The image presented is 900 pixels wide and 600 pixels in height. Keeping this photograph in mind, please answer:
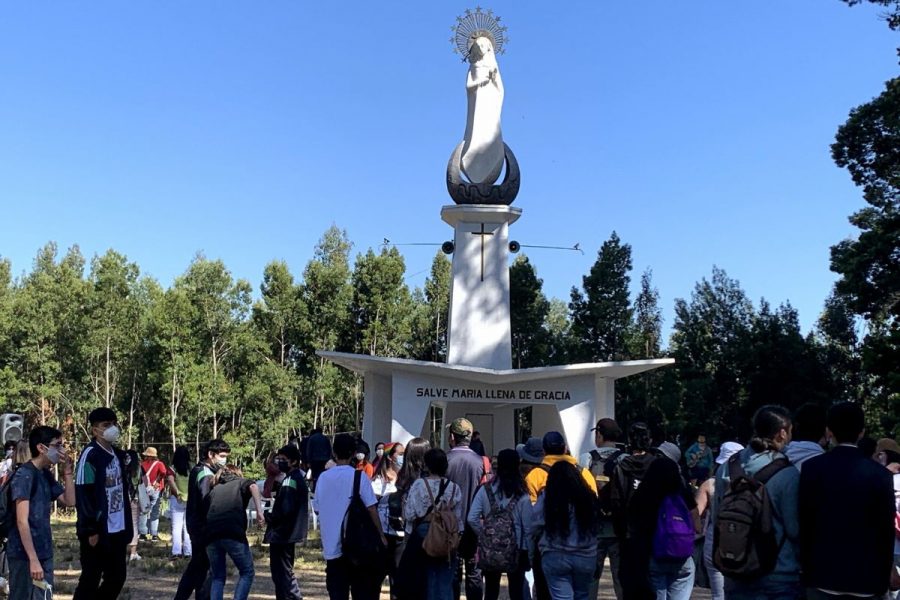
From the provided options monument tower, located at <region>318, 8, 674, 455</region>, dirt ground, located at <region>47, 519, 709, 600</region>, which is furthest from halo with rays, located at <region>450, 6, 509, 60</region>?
dirt ground, located at <region>47, 519, 709, 600</region>

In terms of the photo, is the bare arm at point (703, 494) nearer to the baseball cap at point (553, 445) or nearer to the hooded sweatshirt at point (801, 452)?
the baseball cap at point (553, 445)

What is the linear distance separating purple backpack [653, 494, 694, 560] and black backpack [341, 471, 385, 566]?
6.61 feet

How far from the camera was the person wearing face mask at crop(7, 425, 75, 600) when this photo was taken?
6805 millimetres

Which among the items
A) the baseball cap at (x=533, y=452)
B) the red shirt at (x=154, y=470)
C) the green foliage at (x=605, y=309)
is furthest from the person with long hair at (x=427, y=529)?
the green foliage at (x=605, y=309)

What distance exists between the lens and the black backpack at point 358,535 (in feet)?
22.3

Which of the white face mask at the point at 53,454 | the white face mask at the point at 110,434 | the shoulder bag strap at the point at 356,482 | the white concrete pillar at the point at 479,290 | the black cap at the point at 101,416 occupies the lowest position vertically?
the shoulder bag strap at the point at 356,482

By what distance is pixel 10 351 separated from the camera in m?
41.0

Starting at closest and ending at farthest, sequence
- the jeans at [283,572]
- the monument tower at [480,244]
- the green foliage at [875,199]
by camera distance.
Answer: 1. the jeans at [283,572]
2. the green foliage at [875,199]
3. the monument tower at [480,244]

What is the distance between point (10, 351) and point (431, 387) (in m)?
26.4

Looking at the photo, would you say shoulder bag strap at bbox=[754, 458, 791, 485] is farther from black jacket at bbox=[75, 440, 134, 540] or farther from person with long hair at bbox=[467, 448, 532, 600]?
black jacket at bbox=[75, 440, 134, 540]

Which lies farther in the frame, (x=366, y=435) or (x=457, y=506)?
(x=366, y=435)

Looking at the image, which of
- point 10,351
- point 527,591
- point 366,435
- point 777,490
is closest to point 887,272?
point 366,435

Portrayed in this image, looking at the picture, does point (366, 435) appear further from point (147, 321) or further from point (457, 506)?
point (147, 321)

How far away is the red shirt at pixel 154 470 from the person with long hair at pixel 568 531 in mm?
9520
